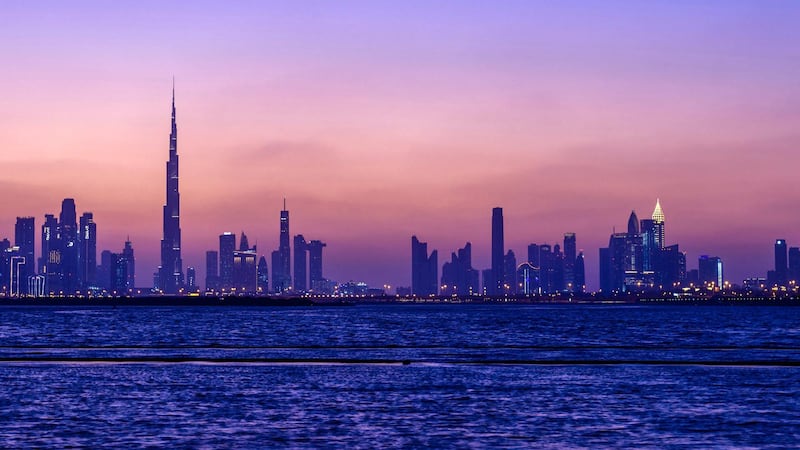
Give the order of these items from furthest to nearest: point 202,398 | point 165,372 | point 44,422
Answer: point 165,372
point 202,398
point 44,422

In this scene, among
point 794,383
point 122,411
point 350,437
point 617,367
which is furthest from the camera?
point 617,367

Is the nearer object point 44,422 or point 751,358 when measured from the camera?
point 44,422

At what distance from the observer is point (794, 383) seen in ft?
153

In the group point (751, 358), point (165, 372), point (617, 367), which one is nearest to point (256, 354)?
point (165, 372)

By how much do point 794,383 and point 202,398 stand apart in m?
26.9

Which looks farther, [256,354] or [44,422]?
[256,354]

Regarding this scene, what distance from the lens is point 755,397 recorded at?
133 feet

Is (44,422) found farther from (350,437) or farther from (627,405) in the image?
(627,405)

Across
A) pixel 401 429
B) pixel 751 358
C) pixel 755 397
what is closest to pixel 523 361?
pixel 751 358

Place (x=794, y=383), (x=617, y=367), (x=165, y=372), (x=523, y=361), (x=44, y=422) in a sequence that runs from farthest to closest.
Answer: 1. (x=523, y=361)
2. (x=617, y=367)
3. (x=165, y=372)
4. (x=794, y=383)
5. (x=44, y=422)

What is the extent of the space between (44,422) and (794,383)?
32849 millimetres

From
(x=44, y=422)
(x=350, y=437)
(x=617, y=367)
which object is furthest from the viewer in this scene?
(x=617, y=367)

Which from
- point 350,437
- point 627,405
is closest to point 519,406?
point 627,405

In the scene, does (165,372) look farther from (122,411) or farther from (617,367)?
(617,367)
